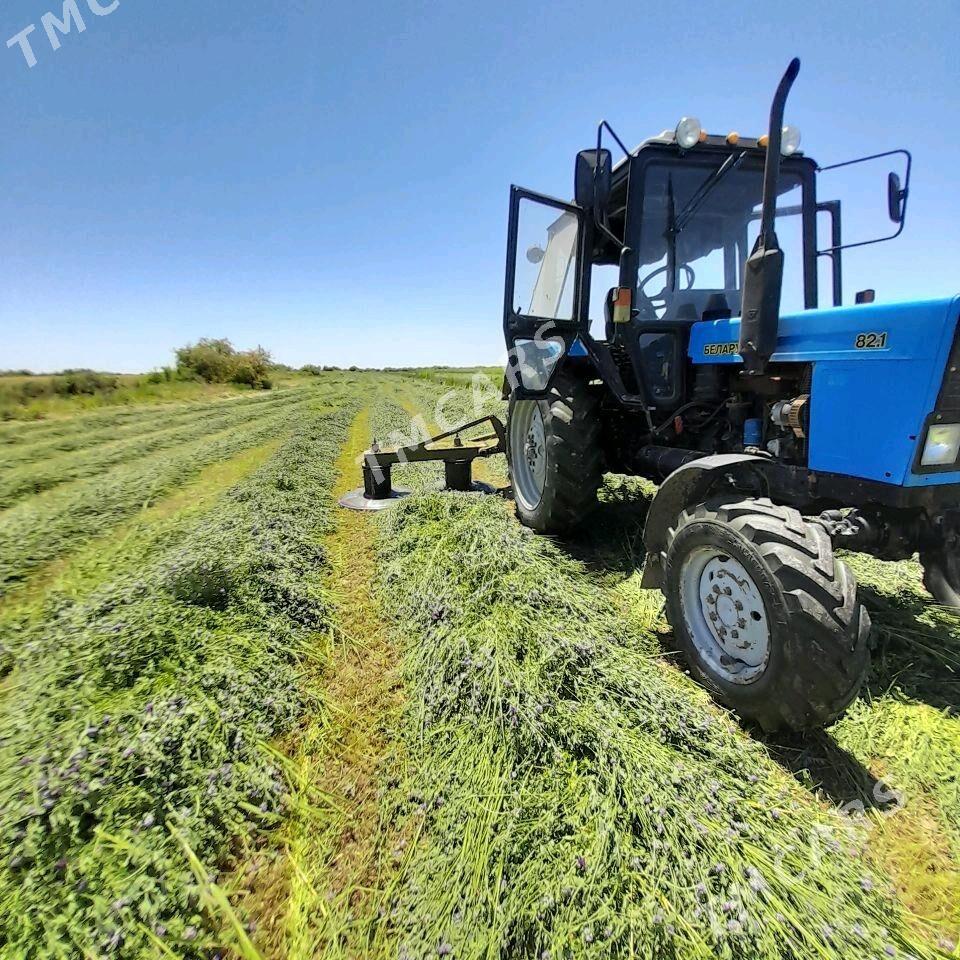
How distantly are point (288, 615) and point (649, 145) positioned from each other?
3.72m

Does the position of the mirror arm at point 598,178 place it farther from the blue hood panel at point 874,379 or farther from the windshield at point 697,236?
the blue hood panel at point 874,379

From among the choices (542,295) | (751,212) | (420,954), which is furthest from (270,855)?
(751,212)

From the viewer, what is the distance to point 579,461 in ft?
12.9

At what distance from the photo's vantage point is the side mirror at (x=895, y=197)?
298 centimetres

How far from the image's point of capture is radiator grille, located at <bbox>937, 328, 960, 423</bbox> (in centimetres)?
208

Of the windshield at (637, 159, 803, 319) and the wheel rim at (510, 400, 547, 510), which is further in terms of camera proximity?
the wheel rim at (510, 400, 547, 510)

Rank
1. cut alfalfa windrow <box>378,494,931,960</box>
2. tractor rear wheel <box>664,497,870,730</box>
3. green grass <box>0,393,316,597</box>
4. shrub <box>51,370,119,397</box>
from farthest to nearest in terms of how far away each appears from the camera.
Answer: shrub <box>51,370,119,397</box> → green grass <box>0,393,316,597</box> → tractor rear wheel <box>664,497,870,730</box> → cut alfalfa windrow <box>378,494,931,960</box>

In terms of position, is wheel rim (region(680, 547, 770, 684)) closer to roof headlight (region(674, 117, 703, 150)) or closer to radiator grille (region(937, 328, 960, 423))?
radiator grille (region(937, 328, 960, 423))

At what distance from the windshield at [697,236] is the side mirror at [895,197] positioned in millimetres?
582

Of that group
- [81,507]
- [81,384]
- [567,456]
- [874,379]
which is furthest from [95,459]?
[81,384]

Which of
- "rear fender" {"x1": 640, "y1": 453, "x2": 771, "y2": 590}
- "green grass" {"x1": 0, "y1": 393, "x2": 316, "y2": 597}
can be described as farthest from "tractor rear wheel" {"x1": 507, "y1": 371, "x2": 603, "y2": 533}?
"green grass" {"x1": 0, "y1": 393, "x2": 316, "y2": 597}

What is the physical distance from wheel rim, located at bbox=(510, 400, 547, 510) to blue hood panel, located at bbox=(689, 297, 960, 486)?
7.38 feet

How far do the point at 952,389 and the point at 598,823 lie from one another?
219cm

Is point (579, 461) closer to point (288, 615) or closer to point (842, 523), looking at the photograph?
point (842, 523)
